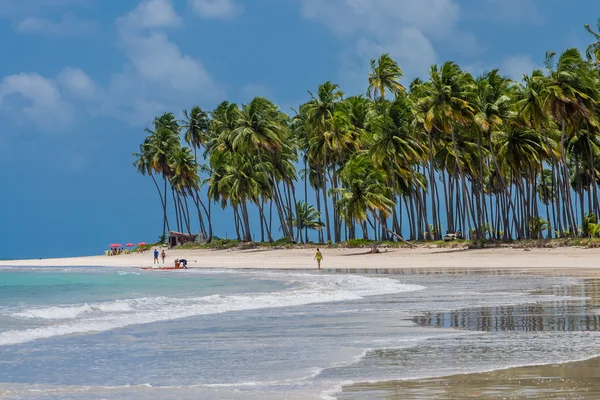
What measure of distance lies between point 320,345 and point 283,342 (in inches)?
31.9

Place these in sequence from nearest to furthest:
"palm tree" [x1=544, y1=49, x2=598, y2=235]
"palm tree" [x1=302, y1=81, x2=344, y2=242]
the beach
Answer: the beach < "palm tree" [x1=544, y1=49, x2=598, y2=235] < "palm tree" [x1=302, y1=81, x2=344, y2=242]

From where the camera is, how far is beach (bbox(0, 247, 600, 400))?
316 inches

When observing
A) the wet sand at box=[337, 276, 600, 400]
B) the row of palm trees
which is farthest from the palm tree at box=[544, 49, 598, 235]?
the wet sand at box=[337, 276, 600, 400]

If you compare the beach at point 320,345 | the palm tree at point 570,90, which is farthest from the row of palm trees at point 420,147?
the beach at point 320,345

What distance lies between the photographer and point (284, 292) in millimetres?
24609

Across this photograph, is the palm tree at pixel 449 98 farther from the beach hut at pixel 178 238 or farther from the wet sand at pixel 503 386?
the wet sand at pixel 503 386

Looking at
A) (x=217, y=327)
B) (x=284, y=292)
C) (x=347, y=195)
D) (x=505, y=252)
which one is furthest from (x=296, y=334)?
(x=347, y=195)

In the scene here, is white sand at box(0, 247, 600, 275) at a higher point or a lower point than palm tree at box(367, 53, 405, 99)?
lower

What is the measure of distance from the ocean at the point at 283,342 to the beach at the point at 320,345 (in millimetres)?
28

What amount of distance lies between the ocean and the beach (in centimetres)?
3

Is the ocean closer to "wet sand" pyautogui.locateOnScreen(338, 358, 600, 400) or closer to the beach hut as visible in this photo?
"wet sand" pyautogui.locateOnScreen(338, 358, 600, 400)

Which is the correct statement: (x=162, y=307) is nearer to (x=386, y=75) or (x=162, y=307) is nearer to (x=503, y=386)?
(x=503, y=386)

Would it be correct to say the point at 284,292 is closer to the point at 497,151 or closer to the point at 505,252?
the point at 505,252

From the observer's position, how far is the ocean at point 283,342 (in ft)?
28.1
